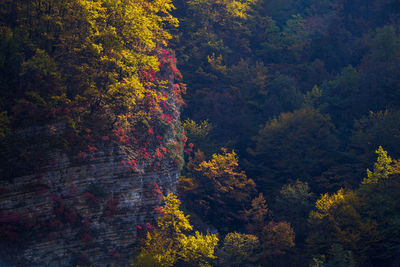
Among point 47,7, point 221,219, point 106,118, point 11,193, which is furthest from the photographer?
point 221,219

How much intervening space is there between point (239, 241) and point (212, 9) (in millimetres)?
28711

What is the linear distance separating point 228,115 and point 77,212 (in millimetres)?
21565

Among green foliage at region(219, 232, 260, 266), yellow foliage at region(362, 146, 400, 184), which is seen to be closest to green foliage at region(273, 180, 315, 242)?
Answer: green foliage at region(219, 232, 260, 266)

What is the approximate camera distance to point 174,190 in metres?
26.1

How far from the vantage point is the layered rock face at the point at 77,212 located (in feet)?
57.4

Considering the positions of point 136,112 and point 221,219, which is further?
point 221,219

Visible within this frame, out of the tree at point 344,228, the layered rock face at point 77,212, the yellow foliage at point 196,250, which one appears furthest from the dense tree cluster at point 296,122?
the layered rock face at point 77,212

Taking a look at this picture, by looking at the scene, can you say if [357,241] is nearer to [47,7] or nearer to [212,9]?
[47,7]

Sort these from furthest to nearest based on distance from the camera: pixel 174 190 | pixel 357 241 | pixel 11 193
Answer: pixel 174 190 < pixel 357 241 < pixel 11 193

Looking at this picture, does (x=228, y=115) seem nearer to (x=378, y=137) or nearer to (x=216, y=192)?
(x=216, y=192)

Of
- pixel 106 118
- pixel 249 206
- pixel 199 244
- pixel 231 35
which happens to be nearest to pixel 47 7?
pixel 106 118

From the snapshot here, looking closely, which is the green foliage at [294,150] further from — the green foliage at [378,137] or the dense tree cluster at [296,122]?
the green foliage at [378,137]

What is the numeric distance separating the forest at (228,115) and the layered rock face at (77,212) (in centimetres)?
29

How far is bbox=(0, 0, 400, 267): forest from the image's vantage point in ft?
64.3
